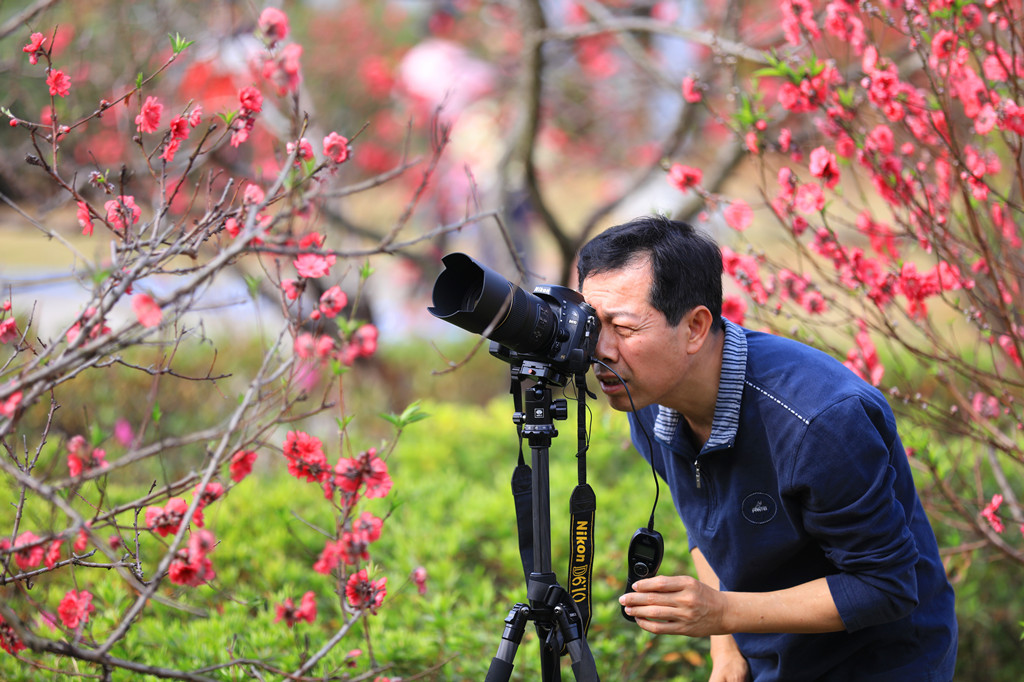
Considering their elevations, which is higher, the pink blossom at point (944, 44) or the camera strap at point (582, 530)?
the pink blossom at point (944, 44)

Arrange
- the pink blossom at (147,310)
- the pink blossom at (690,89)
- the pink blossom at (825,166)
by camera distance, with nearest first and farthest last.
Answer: the pink blossom at (147,310) → the pink blossom at (825,166) → the pink blossom at (690,89)

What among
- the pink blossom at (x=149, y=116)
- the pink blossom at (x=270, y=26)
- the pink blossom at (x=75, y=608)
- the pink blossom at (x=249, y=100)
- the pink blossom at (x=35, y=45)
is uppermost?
the pink blossom at (x=35, y=45)

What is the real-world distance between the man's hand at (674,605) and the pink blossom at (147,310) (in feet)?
3.13

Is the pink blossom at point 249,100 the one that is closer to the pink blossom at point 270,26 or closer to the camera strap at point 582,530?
the pink blossom at point 270,26

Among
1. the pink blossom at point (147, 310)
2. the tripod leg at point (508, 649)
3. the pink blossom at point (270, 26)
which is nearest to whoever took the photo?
the pink blossom at point (147, 310)

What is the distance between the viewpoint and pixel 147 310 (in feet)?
4.10

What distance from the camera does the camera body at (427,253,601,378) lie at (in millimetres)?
1612

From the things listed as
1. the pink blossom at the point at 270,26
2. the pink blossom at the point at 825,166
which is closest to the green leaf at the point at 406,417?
the pink blossom at the point at 270,26

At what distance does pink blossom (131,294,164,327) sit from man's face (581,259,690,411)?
858 millimetres

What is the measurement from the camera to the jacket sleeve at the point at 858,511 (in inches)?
62.2

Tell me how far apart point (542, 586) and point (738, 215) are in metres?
1.45

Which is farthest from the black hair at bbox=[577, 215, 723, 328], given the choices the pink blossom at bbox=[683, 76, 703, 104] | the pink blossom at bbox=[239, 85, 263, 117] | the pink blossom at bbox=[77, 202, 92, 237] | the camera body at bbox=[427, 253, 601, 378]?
the pink blossom at bbox=[77, 202, 92, 237]

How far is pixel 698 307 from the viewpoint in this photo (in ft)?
5.80

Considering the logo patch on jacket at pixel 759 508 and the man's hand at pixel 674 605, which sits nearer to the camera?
the man's hand at pixel 674 605
